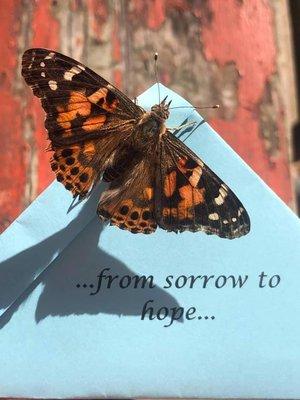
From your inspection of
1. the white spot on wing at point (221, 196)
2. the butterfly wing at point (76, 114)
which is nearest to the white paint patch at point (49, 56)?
the butterfly wing at point (76, 114)

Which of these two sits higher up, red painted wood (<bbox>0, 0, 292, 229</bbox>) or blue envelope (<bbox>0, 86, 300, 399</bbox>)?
red painted wood (<bbox>0, 0, 292, 229</bbox>)

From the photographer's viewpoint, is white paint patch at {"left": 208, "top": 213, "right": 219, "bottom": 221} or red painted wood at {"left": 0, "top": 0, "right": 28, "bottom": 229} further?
red painted wood at {"left": 0, "top": 0, "right": 28, "bottom": 229}

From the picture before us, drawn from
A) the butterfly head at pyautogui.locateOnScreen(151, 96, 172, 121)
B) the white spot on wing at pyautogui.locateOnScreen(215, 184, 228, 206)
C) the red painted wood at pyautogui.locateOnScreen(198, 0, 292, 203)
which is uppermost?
the red painted wood at pyautogui.locateOnScreen(198, 0, 292, 203)

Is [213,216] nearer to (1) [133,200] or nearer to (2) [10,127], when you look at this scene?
(1) [133,200]

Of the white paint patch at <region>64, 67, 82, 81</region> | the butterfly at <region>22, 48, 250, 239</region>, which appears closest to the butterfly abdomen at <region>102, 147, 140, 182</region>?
the butterfly at <region>22, 48, 250, 239</region>

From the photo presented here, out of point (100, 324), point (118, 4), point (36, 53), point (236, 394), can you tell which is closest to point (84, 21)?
point (118, 4)

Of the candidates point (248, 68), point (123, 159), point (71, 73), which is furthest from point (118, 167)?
point (248, 68)

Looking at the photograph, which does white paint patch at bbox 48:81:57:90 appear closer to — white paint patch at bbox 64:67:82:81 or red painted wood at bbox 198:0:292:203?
white paint patch at bbox 64:67:82:81
